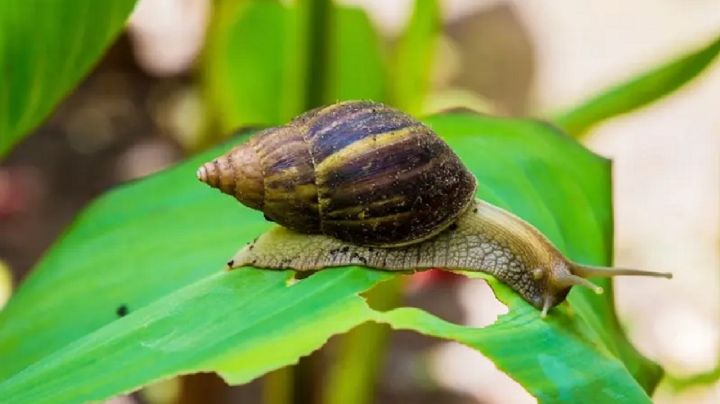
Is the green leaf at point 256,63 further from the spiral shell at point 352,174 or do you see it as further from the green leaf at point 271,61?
the spiral shell at point 352,174

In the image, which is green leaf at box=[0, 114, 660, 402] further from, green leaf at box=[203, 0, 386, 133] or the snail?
green leaf at box=[203, 0, 386, 133]

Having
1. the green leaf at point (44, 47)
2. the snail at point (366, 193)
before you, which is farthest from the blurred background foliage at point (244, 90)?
the snail at point (366, 193)

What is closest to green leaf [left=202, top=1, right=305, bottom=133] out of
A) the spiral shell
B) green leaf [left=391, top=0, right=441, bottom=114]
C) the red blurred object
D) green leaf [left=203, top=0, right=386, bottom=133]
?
green leaf [left=203, top=0, right=386, bottom=133]

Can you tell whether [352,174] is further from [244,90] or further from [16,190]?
[16,190]

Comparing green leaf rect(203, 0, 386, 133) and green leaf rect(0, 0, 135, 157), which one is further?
green leaf rect(203, 0, 386, 133)

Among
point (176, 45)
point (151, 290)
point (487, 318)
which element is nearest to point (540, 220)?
point (151, 290)

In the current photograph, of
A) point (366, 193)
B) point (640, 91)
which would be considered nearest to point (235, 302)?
point (366, 193)

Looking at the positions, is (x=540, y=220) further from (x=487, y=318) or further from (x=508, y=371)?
(x=487, y=318)
